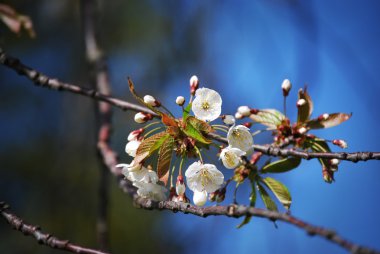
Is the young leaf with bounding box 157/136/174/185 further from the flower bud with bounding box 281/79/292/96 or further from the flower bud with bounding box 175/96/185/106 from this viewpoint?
the flower bud with bounding box 281/79/292/96

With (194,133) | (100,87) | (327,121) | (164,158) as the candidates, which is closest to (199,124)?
(194,133)

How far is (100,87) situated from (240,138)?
116 cm

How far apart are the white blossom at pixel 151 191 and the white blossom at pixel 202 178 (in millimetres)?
93

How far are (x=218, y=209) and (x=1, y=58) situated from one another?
108cm

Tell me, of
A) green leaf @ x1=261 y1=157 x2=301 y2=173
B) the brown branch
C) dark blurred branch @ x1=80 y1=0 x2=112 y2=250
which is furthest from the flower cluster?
dark blurred branch @ x1=80 y1=0 x2=112 y2=250

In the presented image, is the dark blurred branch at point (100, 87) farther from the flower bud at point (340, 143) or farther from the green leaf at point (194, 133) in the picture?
the flower bud at point (340, 143)

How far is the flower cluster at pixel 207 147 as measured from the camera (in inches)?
55.2

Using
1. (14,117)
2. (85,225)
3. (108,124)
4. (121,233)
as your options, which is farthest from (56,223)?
(108,124)

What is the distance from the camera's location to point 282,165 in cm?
150

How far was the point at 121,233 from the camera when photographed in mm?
4957

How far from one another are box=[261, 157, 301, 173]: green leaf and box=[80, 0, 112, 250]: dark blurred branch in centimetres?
88

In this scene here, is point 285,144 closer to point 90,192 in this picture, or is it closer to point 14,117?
point 90,192

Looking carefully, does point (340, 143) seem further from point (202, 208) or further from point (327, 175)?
point (202, 208)

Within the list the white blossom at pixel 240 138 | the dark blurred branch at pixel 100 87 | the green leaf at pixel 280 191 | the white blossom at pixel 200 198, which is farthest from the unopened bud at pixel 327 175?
the dark blurred branch at pixel 100 87
